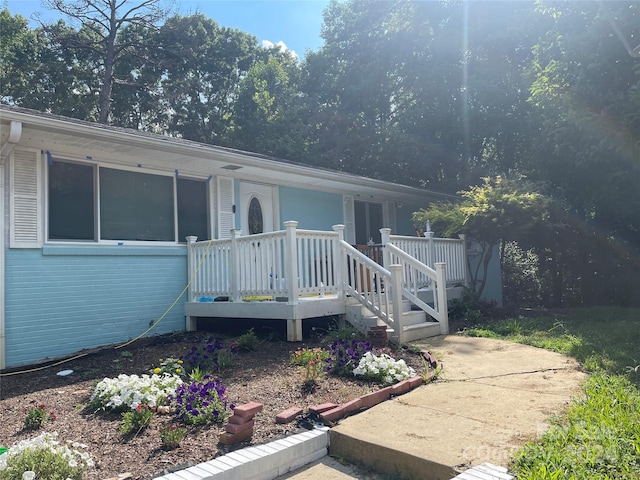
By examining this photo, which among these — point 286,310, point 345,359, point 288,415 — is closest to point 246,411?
point 288,415

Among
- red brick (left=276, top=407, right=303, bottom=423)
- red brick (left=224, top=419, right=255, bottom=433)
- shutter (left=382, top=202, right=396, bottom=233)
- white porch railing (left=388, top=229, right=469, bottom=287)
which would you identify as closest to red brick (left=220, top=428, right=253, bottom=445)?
red brick (left=224, top=419, right=255, bottom=433)

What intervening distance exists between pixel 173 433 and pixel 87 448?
0.63 meters

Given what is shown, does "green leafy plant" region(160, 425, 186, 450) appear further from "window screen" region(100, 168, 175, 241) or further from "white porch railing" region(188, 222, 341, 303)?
"window screen" region(100, 168, 175, 241)

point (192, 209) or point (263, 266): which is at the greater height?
point (192, 209)

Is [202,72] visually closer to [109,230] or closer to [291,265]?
[109,230]

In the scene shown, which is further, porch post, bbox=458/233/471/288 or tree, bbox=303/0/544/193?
tree, bbox=303/0/544/193

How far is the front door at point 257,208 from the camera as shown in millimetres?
9391

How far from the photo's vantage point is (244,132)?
2195cm

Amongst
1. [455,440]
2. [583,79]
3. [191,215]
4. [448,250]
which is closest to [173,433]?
[455,440]

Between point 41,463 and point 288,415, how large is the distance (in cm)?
169

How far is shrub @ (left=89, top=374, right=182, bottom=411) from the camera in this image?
4137 millimetres

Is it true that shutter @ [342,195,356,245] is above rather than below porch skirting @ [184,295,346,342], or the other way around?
above

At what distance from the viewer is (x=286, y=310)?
670 centimetres

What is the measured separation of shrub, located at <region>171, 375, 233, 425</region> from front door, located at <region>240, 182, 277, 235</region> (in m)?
5.49
